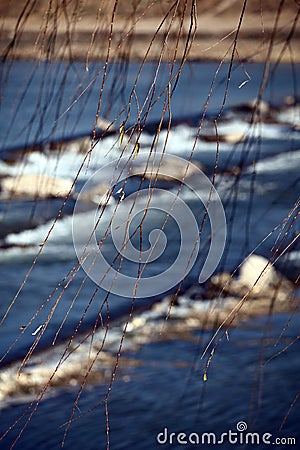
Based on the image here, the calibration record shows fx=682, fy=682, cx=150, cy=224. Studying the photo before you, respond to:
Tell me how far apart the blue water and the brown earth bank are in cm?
5

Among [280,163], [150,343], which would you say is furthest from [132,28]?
[280,163]

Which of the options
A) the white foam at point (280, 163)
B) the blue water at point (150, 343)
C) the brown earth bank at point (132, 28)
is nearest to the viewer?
the brown earth bank at point (132, 28)

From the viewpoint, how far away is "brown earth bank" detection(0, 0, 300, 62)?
88cm

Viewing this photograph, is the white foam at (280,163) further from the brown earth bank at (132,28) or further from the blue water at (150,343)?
the brown earth bank at (132,28)

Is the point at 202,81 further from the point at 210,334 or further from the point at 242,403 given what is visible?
the point at 242,403

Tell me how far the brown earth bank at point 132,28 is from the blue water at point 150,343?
0.17 feet

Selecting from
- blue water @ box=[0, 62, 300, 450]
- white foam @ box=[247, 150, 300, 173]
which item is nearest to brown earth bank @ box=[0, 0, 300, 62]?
blue water @ box=[0, 62, 300, 450]

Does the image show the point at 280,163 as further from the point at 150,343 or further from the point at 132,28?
the point at 132,28

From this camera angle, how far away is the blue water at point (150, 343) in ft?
3.88

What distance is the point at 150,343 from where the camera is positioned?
4.84 feet

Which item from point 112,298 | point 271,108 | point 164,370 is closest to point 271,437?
point 164,370

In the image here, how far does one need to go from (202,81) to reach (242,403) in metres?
0.93

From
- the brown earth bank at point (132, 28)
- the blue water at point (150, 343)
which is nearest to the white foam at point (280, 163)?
the blue water at point (150, 343)

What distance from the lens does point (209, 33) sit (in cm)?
184
